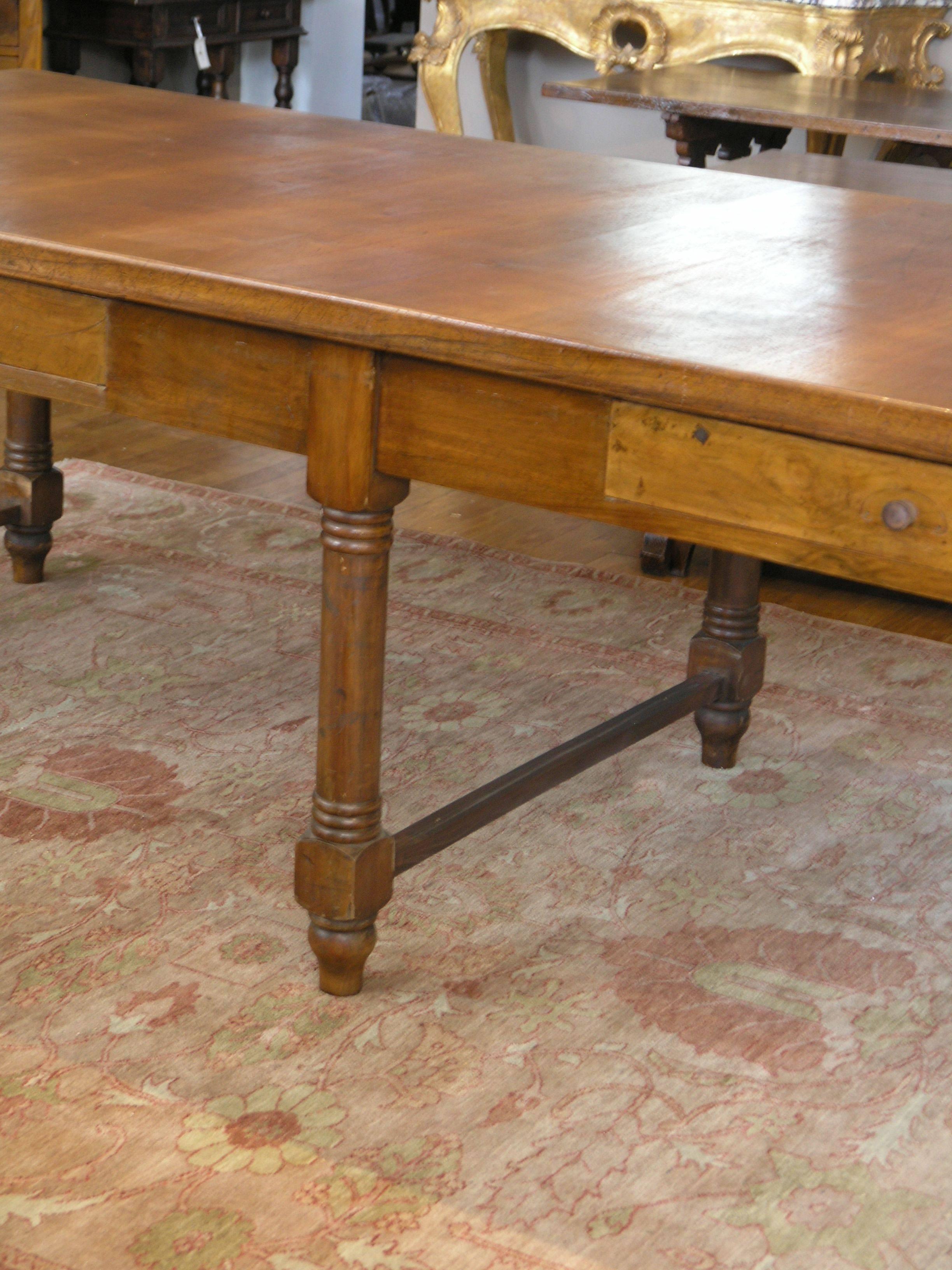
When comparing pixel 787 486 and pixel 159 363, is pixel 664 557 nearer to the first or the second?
pixel 159 363

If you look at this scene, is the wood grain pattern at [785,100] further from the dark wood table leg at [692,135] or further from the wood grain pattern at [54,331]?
the wood grain pattern at [54,331]

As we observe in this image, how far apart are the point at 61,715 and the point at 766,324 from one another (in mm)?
1414

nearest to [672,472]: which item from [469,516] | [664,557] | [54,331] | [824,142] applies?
[54,331]

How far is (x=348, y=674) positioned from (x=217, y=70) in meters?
5.99

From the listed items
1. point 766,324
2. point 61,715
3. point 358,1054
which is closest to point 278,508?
point 61,715

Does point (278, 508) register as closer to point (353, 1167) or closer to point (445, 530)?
point (445, 530)

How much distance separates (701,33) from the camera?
443 cm

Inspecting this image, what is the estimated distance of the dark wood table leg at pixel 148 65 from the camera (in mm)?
6602

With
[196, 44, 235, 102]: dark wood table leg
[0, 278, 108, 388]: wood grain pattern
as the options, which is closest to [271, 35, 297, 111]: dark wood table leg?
[196, 44, 235, 102]: dark wood table leg

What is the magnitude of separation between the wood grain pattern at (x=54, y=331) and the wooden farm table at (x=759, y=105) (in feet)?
7.50

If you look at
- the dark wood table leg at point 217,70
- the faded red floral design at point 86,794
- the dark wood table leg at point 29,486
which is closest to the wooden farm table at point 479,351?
the faded red floral design at point 86,794

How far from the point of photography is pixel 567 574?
322 centimetres

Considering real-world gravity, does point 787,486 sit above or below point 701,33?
below

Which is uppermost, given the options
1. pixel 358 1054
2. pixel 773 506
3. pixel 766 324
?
pixel 766 324
